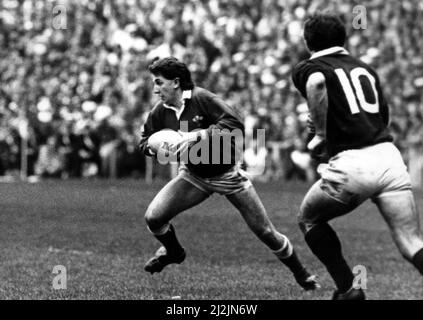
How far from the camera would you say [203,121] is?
8969mm

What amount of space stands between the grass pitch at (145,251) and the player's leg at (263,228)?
0.19 m

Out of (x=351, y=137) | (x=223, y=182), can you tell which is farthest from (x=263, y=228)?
(x=351, y=137)

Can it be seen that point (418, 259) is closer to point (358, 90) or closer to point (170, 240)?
point (358, 90)

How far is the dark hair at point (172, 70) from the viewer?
891cm

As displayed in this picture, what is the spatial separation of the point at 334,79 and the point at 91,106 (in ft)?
52.9

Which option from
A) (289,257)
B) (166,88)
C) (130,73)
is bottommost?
(289,257)

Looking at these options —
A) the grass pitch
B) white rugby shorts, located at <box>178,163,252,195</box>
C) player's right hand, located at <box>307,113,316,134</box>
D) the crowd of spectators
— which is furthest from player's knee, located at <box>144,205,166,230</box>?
the crowd of spectators

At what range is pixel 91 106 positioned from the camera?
22844 millimetres

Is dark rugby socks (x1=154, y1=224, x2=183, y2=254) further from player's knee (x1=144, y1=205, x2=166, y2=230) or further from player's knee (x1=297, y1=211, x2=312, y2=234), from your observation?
player's knee (x1=297, y1=211, x2=312, y2=234)

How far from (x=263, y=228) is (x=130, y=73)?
46.0 feet

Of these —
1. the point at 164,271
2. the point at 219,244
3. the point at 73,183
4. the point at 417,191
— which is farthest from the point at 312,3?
the point at 164,271
